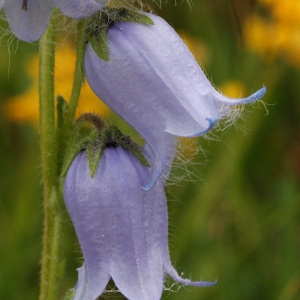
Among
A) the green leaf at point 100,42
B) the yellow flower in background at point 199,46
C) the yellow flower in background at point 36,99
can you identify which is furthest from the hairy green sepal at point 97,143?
the yellow flower in background at point 199,46

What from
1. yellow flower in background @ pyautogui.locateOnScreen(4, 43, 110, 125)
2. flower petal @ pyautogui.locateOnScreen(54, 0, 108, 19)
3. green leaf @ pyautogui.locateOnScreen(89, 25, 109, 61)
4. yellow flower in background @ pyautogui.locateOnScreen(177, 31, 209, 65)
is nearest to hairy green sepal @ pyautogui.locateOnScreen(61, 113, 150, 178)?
green leaf @ pyautogui.locateOnScreen(89, 25, 109, 61)

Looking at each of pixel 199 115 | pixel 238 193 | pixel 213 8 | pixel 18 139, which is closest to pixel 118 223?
pixel 199 115

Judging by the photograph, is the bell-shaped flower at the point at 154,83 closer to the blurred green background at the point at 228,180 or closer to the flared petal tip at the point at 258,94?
the flared petal tip at the point at 258,94

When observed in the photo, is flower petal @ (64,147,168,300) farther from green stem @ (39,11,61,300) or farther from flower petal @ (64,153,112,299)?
green stem @ (39,11,61,300)

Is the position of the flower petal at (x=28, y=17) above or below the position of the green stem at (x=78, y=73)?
above

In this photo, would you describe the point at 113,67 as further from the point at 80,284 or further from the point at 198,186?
the point at 198,186

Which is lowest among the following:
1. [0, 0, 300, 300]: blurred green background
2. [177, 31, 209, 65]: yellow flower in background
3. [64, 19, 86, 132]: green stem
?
[0, 0, 300, 300]: blurred green background
